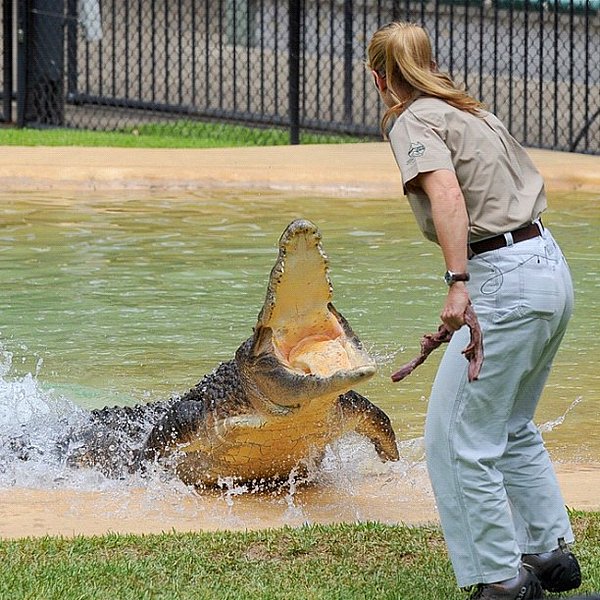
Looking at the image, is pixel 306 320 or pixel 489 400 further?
pixel 306 320

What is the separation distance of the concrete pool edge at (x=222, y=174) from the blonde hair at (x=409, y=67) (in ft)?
29.5

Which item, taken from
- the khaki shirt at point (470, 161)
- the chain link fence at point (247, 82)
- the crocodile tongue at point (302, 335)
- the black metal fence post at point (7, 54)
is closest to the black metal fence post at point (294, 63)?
the chain link fence at point (247, 82)

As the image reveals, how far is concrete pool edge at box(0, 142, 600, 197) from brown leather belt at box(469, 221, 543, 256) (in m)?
9.03

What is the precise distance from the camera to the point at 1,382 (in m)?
6.94

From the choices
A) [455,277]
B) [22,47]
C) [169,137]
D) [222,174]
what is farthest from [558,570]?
[22,47]

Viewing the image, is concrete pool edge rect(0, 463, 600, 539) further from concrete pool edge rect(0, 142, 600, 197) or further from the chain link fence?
the chain link fence

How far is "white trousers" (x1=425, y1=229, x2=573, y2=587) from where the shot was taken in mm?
3770

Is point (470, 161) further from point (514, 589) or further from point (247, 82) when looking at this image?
point (247, 82)

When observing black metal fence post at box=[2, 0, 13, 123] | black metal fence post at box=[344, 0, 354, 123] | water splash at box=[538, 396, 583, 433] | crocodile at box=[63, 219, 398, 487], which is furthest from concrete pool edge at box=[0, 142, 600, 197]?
crocodile at box=[63, 219, 398, 487]

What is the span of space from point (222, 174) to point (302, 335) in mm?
8424

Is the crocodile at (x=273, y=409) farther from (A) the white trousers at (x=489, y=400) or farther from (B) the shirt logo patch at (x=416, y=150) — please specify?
(B) the shirt logo patch at (x=416, y=150)

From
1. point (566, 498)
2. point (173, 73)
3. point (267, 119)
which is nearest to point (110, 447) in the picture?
point (566, 498)

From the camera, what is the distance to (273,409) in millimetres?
5059

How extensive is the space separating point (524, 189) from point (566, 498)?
1498 mm
